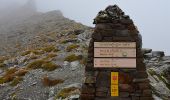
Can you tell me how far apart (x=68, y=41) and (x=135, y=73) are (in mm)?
36822

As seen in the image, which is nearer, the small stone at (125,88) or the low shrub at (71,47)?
the small stone at (125,88)

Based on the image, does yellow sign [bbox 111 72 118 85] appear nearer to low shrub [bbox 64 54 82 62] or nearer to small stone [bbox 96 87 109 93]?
small stone [bbox 96 87 109 93]

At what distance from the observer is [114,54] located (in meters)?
21.6

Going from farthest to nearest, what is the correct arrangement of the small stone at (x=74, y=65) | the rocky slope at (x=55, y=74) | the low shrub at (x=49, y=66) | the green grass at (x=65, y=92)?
the low shrub at (x=49, y=66)
the small stone at (x=74, y=65)
the rocky slope at (x=55, y=74)
the green grass at (x=65, y=92)

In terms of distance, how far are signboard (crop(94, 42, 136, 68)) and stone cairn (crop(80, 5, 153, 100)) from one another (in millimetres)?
191

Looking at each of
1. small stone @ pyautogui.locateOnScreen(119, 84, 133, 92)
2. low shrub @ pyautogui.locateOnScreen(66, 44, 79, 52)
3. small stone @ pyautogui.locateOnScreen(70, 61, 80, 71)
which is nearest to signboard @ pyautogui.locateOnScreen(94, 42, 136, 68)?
small stone @ pyautogui.locateOnScreen(119, 84, 133, 92)

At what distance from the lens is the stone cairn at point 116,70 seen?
21188mm

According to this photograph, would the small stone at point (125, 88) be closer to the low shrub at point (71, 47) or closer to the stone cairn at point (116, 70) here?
the stone cairn at point (116, 70)

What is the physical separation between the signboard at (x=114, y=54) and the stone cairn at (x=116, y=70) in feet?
0.63

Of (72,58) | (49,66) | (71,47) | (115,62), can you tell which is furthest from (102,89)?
(71,47)

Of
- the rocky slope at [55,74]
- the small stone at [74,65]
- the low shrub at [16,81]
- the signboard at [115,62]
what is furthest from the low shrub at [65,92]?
the signboard at [115,62]

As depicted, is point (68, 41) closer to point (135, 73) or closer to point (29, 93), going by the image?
point (29, 93)

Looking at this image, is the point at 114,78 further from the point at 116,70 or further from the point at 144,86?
the point at 144,86

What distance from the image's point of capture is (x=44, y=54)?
174 feet
